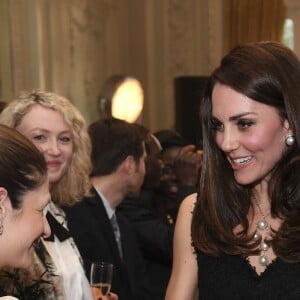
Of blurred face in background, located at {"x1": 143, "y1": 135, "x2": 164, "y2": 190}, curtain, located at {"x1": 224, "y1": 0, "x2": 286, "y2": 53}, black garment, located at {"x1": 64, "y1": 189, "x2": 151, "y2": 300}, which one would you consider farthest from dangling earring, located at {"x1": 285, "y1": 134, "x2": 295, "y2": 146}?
curtain, located at {"x1": 224, "y1": 0, "x2": 286, "y2": 53}

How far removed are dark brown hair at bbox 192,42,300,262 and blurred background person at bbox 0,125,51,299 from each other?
694mm

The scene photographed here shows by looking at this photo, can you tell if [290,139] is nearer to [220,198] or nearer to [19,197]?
[220,198]

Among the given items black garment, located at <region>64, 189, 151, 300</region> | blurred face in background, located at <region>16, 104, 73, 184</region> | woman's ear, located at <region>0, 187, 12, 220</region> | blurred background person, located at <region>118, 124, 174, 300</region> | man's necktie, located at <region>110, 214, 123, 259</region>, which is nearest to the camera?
woman's ear, located at <region>0, 187, 12, 220</region>

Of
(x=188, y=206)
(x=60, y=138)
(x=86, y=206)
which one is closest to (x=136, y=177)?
(x=86, y=206)

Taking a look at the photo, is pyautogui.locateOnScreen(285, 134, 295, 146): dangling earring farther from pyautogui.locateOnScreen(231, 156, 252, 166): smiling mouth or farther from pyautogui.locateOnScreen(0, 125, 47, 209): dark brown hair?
pyautogui.locateOnScreen(0, 125, 47, 209): dark brown hair

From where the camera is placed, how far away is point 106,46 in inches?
282

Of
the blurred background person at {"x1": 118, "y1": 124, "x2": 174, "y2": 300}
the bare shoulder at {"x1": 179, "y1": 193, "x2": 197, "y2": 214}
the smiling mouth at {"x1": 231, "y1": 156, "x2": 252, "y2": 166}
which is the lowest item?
the blurred background person at {"x1": 118, "y1": 124, "x2": 174, "y2": 300}

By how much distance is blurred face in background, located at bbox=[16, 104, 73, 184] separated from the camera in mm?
3021

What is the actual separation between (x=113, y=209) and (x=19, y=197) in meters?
2.01

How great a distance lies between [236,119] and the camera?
7.25 feet

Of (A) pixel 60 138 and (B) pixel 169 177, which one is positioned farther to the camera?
(B) pixel 169 177

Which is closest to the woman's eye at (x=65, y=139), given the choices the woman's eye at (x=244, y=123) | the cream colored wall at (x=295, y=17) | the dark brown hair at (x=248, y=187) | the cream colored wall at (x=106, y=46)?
the dark brown hair at (x=248, y=187)

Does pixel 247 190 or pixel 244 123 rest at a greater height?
pixel 244 123

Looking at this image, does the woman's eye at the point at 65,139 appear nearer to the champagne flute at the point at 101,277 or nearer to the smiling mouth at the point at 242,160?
the champagne flute at the point at 101,277
